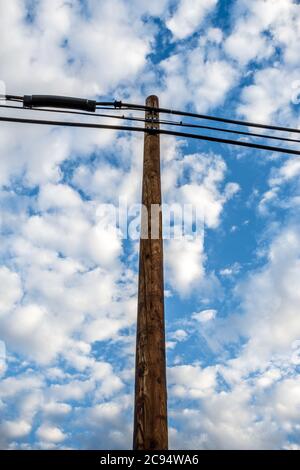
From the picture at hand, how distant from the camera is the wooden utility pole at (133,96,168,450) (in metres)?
3.53

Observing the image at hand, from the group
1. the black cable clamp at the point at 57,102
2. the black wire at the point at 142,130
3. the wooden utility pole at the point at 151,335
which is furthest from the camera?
the black cable clamp at the point at 57,102

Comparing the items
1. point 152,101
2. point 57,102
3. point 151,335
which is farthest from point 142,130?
point 151,335

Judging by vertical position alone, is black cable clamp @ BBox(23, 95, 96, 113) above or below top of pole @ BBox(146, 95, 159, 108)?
above

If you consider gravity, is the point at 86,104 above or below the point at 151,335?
above

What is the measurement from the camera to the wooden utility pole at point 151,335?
3531 millimetres

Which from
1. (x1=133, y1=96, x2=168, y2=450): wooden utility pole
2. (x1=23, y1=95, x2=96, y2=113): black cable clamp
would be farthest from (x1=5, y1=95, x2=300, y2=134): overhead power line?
(x1=133, y1=96, x2=168, y2=450): wooden utility pole

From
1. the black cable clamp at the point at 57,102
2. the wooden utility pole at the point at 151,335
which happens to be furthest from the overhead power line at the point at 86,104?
the wooden utility pole at the point at 151,335

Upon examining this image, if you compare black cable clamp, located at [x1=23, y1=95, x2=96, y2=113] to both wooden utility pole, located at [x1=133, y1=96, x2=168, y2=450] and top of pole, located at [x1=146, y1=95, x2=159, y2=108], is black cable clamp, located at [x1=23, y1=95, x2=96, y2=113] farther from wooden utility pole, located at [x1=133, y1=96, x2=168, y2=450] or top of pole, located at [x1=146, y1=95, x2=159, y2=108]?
wooden utility pole, located at [x1=133, y1=96, x2=168, y2=450]

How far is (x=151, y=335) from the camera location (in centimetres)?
396

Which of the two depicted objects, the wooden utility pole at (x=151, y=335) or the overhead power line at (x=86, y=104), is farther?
the overhead power line at (x=86, y=104)

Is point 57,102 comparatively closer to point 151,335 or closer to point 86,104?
point 86,104

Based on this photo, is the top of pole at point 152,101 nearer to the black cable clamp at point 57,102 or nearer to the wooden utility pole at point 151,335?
the black cable clamp at point 57,102

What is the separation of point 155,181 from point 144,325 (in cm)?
189
